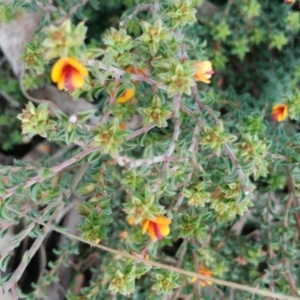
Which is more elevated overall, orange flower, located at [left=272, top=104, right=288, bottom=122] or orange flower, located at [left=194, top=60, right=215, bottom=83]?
orange flower, located at [left=194, top=60, right=215, bottom=83]

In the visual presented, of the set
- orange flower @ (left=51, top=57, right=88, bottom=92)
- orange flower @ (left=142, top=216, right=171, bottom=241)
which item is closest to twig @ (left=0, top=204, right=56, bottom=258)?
orange flower @ (left=142, top=216, right=171, bottom=241)

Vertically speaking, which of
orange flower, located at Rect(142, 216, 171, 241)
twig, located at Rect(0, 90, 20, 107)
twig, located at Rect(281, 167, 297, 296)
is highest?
orange flower, located at Rect(142, 216, 171, 241)

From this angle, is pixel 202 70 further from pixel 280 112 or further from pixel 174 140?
pixel 280 112

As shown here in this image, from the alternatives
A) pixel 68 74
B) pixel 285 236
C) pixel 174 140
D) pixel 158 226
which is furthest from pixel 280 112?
pixel 68 74

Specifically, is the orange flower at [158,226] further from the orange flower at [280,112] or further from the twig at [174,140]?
the orange flower at [280,112]

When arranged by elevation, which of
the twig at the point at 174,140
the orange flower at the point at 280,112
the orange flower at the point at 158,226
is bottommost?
the orange flower at the point at 158,226

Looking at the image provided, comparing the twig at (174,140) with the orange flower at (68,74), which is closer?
the orange flower at (68,74)

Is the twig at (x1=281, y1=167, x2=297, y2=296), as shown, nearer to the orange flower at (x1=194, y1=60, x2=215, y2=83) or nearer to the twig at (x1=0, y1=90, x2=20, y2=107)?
the orange flower at (x1=194, y1=60, x2=215, y2=83)

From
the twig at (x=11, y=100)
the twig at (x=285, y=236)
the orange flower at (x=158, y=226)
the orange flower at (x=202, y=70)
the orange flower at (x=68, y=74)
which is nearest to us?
the orange flower at (x=68, y=74)

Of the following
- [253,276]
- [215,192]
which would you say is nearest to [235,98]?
[215,192]

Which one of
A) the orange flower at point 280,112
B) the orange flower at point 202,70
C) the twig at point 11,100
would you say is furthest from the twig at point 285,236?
the twig at point 11,100

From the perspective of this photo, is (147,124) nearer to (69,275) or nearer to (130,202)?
(130,202)

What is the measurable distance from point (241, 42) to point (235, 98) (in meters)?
0.32

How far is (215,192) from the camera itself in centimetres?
162
